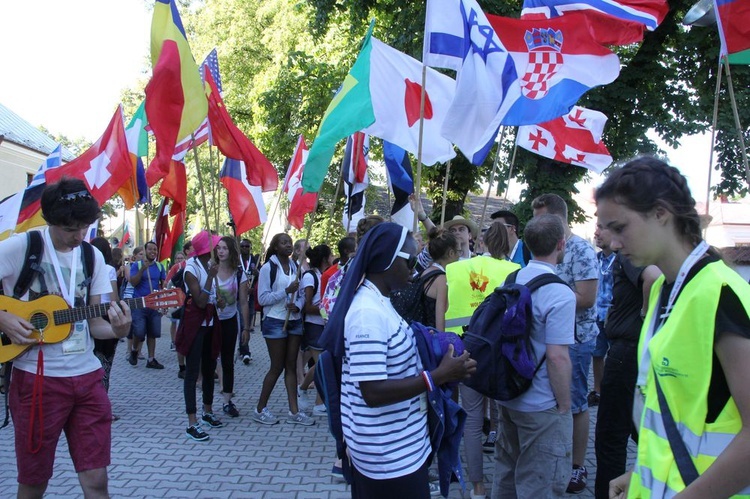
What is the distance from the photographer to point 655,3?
19.4 feet

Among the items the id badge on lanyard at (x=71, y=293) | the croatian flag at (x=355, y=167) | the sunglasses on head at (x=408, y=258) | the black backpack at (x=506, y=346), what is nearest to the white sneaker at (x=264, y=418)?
the croatian flag at (x=355, y=167)

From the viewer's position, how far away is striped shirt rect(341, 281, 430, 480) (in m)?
2.54

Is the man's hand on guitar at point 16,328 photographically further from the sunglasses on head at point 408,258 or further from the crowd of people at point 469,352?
the sunglasses on head at point 408,258

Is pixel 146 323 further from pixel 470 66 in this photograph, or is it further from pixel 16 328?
pixel 470 66

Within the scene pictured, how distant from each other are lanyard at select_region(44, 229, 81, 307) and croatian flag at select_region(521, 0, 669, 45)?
5.12 meters

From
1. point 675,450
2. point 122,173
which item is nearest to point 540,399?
point 675,450

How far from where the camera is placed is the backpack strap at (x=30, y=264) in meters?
3.34

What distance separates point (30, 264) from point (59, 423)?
0.92 m

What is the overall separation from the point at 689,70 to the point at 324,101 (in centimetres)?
984

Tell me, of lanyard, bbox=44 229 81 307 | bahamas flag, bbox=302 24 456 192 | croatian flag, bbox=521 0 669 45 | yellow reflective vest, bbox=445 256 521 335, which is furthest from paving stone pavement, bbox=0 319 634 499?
croatian flag, bbox=521 0 669 45

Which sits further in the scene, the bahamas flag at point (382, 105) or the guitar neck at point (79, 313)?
the bahamas flag at point (382, 105)

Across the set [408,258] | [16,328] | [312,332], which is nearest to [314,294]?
[312,332]

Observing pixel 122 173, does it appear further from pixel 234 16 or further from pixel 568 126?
pixel 234 16

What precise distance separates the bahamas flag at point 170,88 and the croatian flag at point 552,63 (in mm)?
3270
